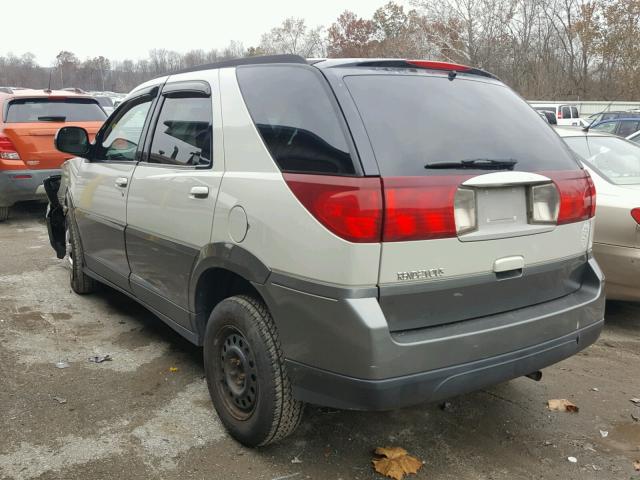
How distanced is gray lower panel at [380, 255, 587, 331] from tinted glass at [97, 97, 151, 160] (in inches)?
92.2

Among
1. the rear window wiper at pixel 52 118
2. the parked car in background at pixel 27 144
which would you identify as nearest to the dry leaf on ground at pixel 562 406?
the parked car in background at pixel 27 144

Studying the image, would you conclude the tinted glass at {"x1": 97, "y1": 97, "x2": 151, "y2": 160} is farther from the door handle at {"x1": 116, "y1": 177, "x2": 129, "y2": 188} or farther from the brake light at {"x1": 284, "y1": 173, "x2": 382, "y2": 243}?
the brake light at {"x1": 284, "y1": 173, "x2": 382, "y2": 243}

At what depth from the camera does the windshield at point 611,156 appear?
16.4ft

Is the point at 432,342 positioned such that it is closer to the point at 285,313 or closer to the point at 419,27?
the point at 285,313

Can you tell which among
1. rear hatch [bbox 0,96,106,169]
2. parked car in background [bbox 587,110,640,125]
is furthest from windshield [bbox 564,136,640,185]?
parked car in background [bbox 587,110,640,125]

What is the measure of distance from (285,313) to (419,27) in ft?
156

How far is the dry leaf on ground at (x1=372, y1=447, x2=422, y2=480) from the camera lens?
8.93ft

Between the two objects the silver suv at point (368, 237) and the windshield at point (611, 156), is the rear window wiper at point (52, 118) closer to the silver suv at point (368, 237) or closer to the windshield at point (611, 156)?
the silver suv at point (368, 237)

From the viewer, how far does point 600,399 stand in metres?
3.53

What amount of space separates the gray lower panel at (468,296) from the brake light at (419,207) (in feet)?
0.67

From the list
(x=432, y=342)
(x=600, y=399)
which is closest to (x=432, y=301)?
(x=432, y=342)

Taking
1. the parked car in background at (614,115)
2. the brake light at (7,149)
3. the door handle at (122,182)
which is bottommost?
the door handle at (122,182)

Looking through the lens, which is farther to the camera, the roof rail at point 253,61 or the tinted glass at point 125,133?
the tinted glass at point 125,133

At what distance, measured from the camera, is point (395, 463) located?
278 cm
